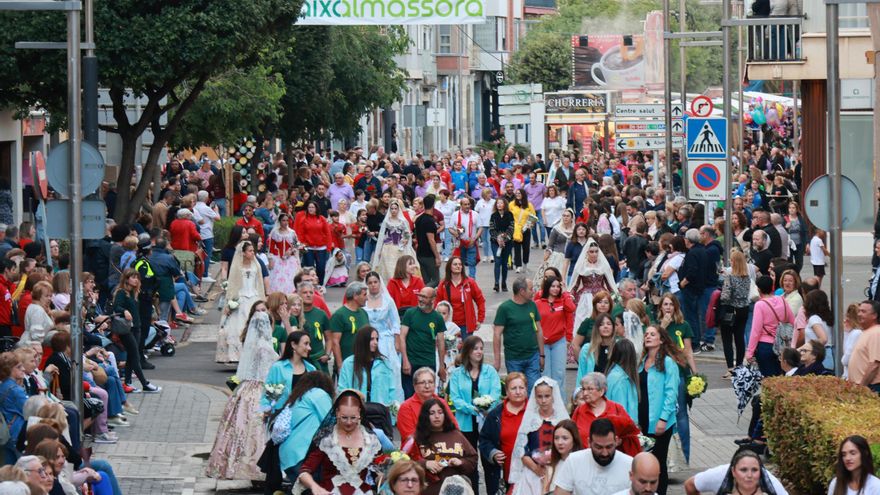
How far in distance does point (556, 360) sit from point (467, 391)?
439cm

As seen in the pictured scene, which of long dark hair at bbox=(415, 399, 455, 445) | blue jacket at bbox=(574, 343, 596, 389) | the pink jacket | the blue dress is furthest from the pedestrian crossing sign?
long dark hair at bbox=(415, 399, 455, 445)

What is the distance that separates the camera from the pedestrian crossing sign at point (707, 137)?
25.6m

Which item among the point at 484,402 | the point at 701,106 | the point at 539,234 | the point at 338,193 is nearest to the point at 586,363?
the point at 484,402

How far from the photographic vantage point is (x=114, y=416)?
1861 centimetres

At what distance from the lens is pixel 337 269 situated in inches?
1233

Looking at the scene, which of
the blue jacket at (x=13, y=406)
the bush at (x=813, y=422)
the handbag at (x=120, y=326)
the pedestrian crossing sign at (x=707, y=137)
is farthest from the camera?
the pedestrian crossing sign at (x=707, y=137)

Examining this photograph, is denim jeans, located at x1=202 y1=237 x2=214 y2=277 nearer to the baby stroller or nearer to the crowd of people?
the crowd of people

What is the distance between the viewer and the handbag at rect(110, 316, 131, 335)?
19812 millimetres

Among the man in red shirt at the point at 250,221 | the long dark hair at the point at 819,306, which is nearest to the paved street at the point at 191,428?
the long dark hair at the point at 819,306

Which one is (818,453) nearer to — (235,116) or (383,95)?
(235,116)

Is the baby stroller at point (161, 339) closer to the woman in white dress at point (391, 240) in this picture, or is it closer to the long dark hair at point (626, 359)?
the woman in white dress at point (391, 240)

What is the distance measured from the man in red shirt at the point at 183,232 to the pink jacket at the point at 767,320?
12441mm

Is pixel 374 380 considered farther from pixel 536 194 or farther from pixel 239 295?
pixel 536 194

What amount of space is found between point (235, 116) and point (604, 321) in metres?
22.1
